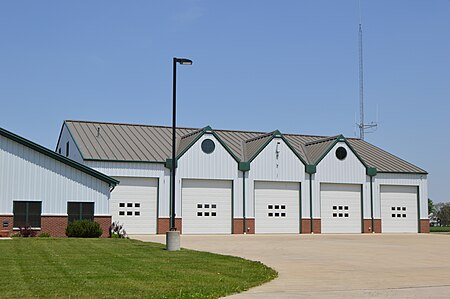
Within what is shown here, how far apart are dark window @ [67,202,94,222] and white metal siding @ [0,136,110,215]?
25cm

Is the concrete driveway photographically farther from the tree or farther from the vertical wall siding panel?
the tree

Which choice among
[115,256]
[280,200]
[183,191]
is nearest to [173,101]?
[115,256]

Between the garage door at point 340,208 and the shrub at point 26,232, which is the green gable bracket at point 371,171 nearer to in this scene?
the garage door at point 340,208

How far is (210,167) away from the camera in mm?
47375

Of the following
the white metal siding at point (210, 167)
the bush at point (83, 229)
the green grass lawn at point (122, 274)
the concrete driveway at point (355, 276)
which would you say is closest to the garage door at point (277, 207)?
the white metal siding at point (210, 167)

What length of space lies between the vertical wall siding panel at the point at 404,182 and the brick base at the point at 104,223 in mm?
25076

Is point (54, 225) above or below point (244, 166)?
below

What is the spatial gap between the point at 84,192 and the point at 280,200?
1849cm

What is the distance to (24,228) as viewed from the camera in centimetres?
3428

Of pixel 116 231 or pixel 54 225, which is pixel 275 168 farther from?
pixel 54 225

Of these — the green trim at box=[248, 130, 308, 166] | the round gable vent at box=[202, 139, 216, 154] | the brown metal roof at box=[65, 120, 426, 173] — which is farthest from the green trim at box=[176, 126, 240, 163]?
the green trim at box=[248, 130, 308, 166]

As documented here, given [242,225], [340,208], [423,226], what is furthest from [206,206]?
[423,226]

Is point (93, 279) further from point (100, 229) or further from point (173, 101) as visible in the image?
point (100, 229)

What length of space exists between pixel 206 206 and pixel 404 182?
18.1 meters
